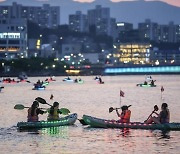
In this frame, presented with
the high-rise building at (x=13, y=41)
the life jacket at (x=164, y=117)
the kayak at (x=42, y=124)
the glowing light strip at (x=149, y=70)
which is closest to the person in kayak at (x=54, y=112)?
the kayak at (x=42, y=124)

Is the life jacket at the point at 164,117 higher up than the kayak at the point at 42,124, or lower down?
higher up

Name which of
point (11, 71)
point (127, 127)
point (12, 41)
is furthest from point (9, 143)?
point (12, 41)

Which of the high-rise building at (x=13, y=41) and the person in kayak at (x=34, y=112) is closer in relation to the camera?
the person in kayak at (x=34, y=112)

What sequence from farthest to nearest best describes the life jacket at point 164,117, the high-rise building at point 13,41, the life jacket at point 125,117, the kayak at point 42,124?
1. the high-rise building at point 13,41
2. the kayak at point 42,124
3. the life jacket at point 125,117
4. the life jacket at point 164,117

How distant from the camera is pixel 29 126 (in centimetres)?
3378

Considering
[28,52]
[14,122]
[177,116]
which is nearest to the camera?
[14,122]

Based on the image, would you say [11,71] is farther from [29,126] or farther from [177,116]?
[29,126]

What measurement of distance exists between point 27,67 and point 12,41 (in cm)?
1429

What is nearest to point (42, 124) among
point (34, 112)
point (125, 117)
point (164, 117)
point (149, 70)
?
point (34, 112)

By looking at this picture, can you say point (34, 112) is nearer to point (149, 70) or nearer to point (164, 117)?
point (164, 117)

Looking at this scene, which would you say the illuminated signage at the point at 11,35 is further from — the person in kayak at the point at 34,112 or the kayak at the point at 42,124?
the person in kayak at the point at 34,112

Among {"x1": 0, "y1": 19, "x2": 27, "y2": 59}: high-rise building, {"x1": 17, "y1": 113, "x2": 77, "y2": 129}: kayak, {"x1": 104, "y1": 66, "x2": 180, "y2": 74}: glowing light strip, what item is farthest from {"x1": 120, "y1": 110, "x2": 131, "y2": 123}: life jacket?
{"x1": 104, "y1": 66, "x2": 180, "y2": 74}: glowing light strip

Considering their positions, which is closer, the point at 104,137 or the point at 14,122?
the point at 104,137

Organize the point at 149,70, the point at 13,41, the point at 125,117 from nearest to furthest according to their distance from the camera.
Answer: the point at 125,117 → the point at 13,41 → the point at 149,70
